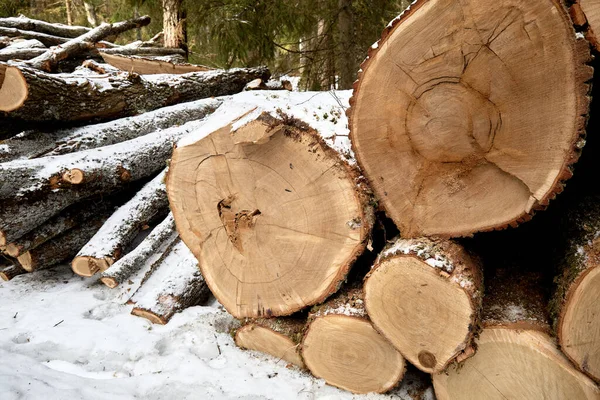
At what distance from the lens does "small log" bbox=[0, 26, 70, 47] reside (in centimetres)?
671

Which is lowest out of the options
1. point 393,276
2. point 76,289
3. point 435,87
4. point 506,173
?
point 76,289

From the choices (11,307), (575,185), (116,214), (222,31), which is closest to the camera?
(575,185)

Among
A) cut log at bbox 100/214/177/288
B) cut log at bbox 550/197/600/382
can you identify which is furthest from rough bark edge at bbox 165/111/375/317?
cut log at bbox 100/214/177/288

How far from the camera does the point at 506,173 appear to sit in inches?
59.9

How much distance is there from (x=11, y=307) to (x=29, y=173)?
938 millimetres

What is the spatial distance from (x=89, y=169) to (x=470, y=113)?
2.67 m

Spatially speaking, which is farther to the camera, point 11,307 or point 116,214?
point 116,214

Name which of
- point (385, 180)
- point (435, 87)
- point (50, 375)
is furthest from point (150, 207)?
point (435, 87)

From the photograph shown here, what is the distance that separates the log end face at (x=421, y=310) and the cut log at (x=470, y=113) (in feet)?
0.67

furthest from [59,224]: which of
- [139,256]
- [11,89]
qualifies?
[11,89]

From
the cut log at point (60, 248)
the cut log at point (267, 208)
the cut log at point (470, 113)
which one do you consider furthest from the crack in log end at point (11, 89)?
the cut log at point (470, 113)

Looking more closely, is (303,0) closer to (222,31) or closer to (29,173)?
(222,31)

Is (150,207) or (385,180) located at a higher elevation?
(385,180)

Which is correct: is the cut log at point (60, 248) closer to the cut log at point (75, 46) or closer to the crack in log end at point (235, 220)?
the crack in log end at point (235, 220)
